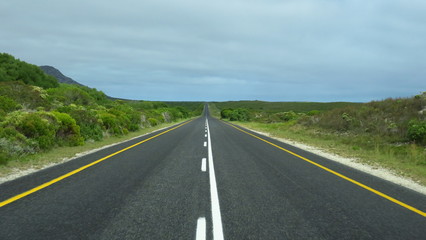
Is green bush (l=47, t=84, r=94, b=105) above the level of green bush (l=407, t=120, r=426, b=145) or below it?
above

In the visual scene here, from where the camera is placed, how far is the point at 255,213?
171 inches

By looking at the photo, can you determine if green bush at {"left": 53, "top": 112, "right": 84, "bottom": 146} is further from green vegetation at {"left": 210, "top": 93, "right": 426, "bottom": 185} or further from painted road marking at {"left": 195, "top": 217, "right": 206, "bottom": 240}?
green vegetation at {"left": 210, "top": 93, "right": 426, "bottom": 185}

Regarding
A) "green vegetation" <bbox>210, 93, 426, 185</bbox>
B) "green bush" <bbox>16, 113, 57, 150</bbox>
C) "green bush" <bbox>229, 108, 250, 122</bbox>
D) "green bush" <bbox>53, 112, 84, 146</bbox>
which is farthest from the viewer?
"green bush" <bbox>229, 108, 250, 122</bbox>

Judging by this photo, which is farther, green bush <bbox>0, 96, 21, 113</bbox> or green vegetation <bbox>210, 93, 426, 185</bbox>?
green bush <bbox>0, 96, 21, 113</bbox>

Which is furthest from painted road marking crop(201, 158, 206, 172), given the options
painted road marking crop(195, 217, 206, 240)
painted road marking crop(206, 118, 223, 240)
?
painted road marking crop(195, 217, 206, 240)

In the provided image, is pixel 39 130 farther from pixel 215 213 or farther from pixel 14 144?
pixel 215 213

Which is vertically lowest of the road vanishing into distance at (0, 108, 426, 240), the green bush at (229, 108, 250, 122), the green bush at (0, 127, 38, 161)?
the green bush at (229, 108, 250, 122)

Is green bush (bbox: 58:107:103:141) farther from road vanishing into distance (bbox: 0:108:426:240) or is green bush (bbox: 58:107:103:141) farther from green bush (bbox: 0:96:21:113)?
road vanishing into distance (bbox: 0:108:426:240)

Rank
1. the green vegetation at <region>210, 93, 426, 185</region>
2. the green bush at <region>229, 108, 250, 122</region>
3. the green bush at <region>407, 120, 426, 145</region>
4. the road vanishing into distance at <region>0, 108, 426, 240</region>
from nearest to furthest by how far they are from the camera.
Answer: the road vanishing into distance at <region>0, 108, 426, 240</region>, the green vegetation at <region>210, 93, 426, 185</region>, the green bush at <region>407, 120, 426, 145</region>, the green bush at <region>229, 108, 250, 122</region>

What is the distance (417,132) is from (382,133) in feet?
9.98

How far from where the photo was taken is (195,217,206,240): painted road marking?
3469 millimetres

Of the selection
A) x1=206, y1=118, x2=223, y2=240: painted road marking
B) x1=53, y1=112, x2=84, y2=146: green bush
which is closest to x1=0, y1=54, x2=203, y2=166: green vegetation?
x1=53, y1=112, x2=84, y2=146: green bush

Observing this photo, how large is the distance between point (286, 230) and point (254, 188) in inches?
84.5

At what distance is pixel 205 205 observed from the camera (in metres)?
4.71
